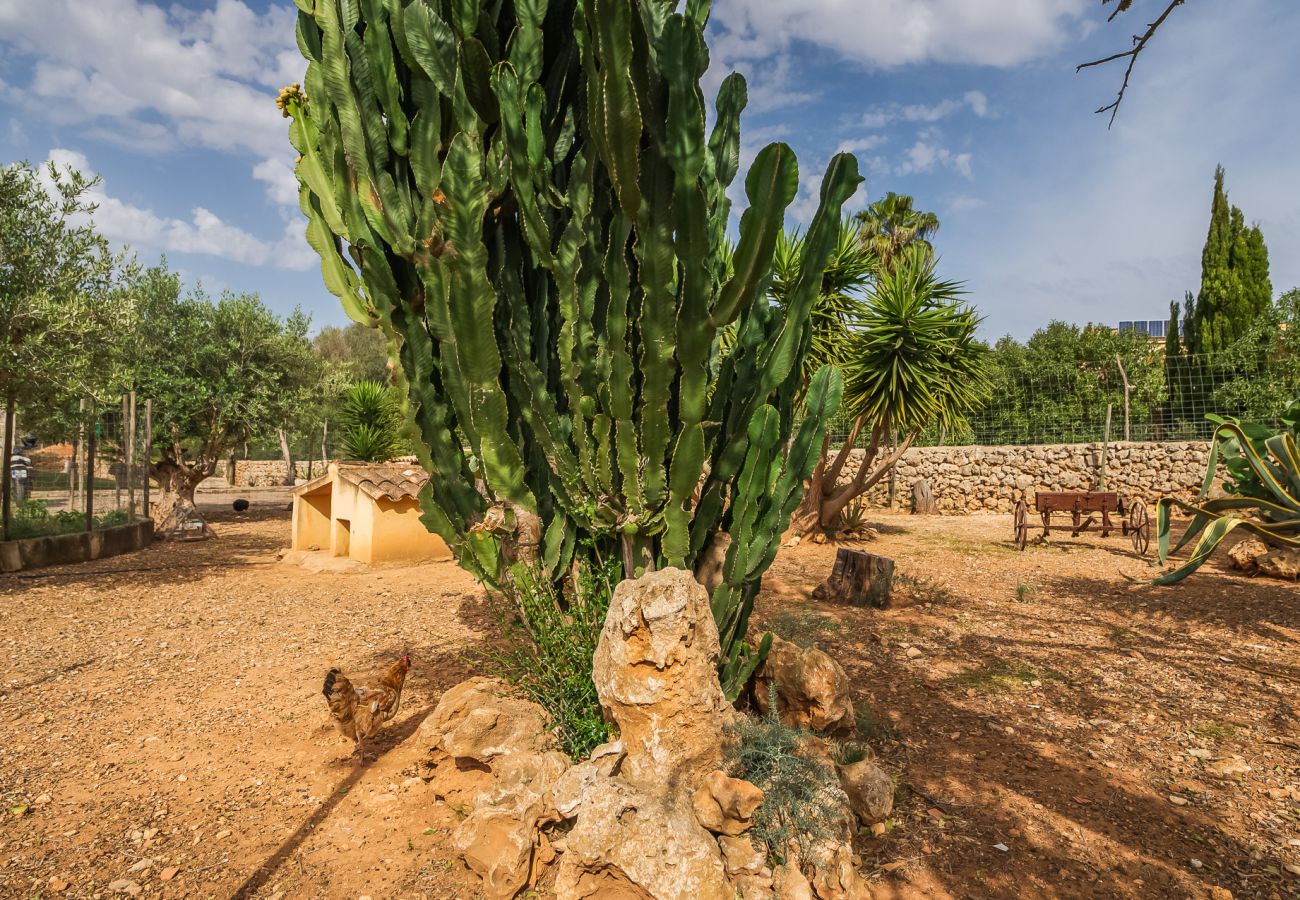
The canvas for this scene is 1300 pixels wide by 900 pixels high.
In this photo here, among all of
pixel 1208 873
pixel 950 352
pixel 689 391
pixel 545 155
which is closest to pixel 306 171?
pixel 545 155

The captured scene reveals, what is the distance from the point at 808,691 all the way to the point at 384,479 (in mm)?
7614

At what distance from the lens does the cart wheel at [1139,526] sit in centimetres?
984

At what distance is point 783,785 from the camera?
2.92 meters

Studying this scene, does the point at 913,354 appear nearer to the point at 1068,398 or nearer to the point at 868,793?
the point at 868,793

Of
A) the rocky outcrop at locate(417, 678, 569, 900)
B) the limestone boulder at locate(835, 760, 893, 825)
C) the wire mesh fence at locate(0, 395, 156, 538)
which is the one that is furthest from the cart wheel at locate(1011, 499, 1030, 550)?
the wire mesh fence at locate(0, 395, 156, 538)

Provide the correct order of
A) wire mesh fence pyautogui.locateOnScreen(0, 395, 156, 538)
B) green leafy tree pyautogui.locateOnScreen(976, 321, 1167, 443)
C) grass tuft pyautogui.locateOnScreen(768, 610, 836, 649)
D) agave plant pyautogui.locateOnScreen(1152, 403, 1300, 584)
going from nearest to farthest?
agave plant pyautogui.locateOnScreen(1152, 403, 1300, 584) → grass tuft pyautogui.locateOnScreen(768, 610, 836, 649) → wire mesh fence pyautogui.locateOnScreen(0, 395, 156, 538) → green leafy tree pyautogui.locateOnScreen(976, 321, 1167, 443)

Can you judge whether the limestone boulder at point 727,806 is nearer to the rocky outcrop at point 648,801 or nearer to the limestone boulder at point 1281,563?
the rocky outcrop at point 648,801

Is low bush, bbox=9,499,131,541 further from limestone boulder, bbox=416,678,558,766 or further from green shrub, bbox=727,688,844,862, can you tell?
green shrub, bbox=727,688,844,862

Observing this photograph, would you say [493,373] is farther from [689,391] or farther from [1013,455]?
[1013,455]

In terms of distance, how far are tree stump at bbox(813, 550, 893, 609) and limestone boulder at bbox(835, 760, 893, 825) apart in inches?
162

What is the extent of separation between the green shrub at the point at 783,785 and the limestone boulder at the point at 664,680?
177 millimetres

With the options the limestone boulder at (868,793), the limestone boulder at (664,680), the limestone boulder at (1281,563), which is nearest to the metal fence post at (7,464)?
the limestone boulder at (664,680)

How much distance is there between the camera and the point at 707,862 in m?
2.54

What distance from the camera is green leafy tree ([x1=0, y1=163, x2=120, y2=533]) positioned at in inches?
313
